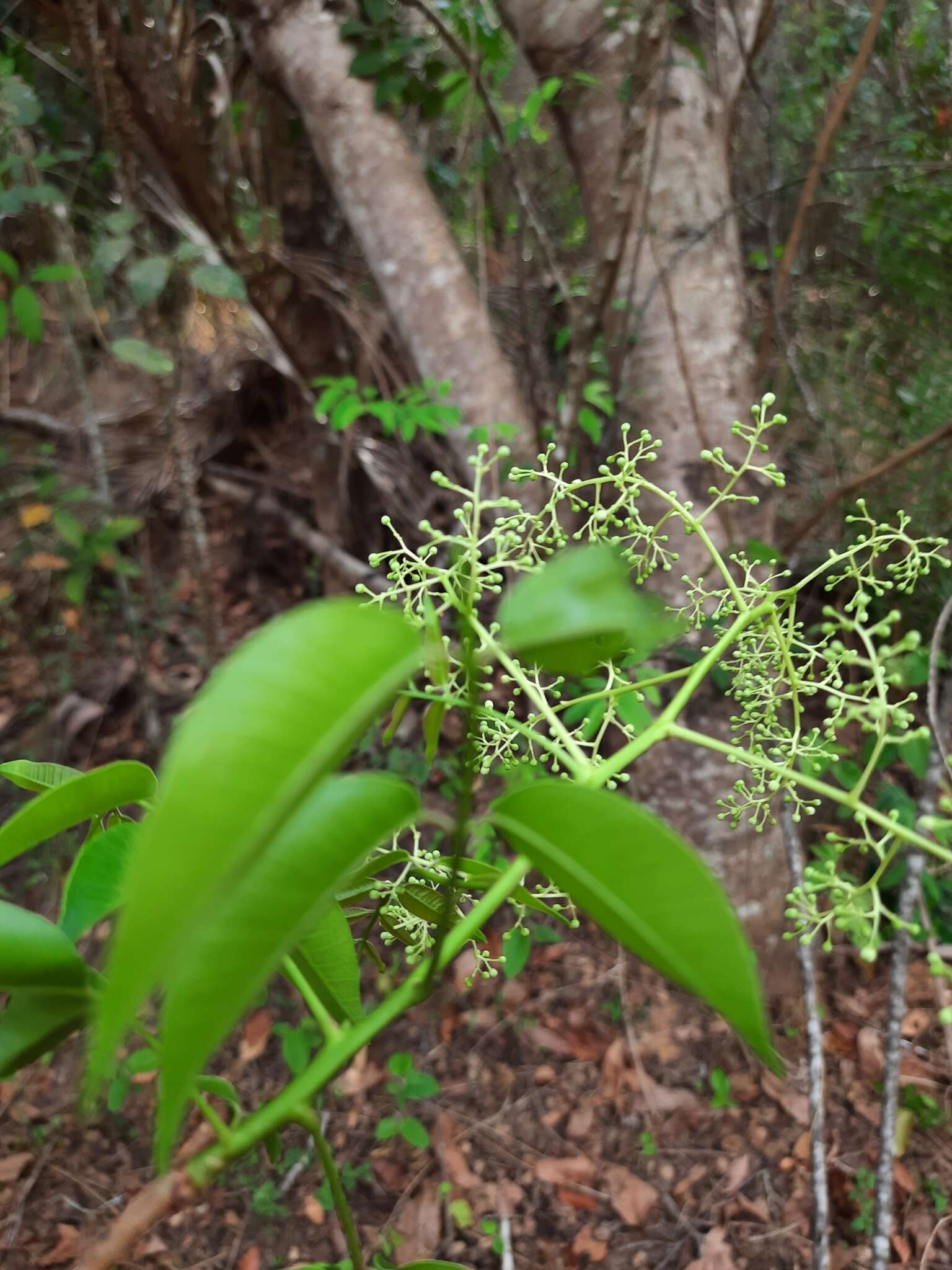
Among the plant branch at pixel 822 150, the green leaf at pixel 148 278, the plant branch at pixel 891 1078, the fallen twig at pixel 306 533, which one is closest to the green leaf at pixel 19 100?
the green leaf at pixel 148 278

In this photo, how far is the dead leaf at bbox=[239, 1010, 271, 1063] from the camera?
5.05 ft

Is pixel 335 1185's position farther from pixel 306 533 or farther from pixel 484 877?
pixel 306 533

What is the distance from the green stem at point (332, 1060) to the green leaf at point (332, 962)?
0.12 metres

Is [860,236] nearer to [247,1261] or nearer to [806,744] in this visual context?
[806,744]

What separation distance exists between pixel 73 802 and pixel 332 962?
156mm

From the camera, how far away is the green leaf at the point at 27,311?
1.56m

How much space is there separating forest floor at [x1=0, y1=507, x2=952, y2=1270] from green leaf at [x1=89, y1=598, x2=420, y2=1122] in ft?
4.33

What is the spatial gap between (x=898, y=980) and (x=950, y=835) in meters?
0.35

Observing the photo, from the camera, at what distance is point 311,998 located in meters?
0.35

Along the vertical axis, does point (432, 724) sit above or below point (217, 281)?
below

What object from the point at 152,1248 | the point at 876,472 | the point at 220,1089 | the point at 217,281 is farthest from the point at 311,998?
the point at 217,281

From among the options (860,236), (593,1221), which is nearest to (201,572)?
(593,1221)

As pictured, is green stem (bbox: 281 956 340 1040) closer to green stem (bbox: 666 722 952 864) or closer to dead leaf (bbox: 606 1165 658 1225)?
green stem (bbox: 666 722 952 864)

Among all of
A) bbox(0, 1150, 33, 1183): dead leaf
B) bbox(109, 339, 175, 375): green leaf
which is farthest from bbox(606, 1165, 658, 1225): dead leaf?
bbox(109, 339, 175, 375): green leaf
